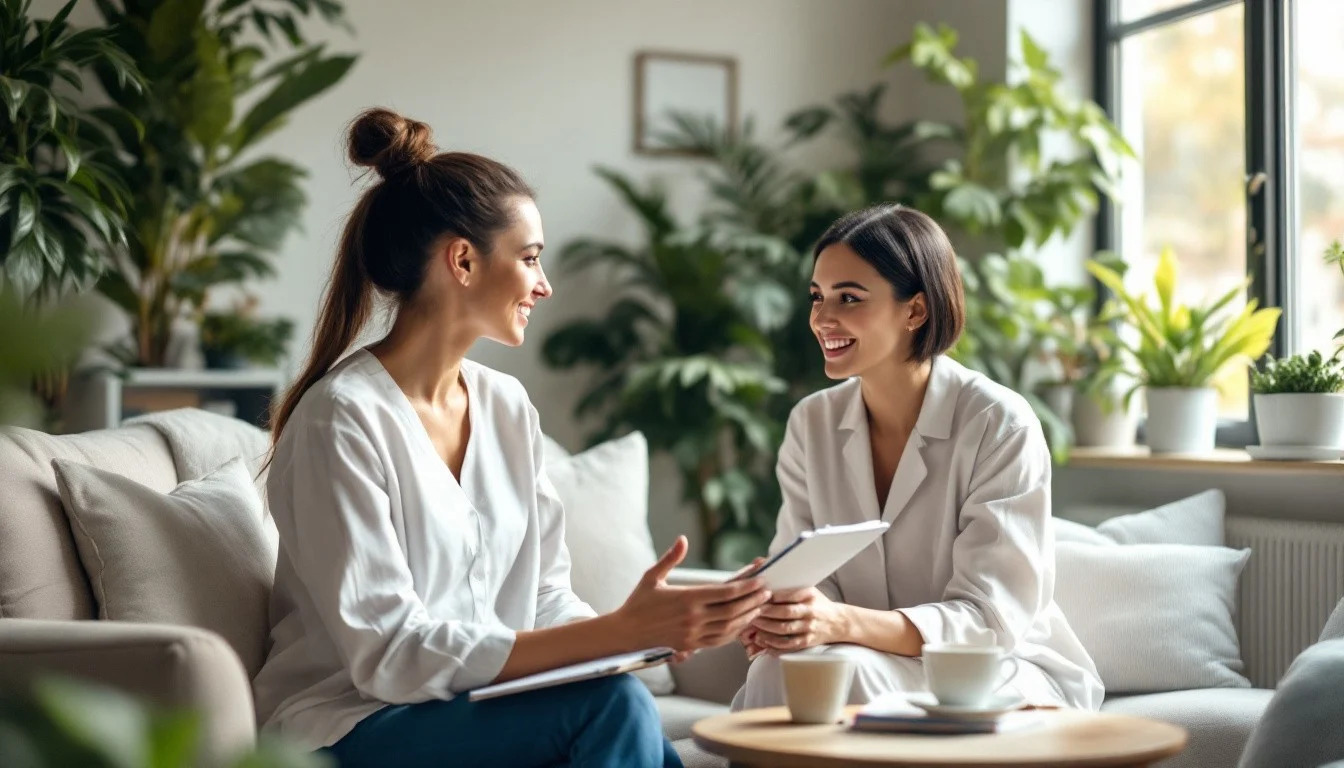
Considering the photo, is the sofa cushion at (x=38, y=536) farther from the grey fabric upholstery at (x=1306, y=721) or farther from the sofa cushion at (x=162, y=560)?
the grey fabric upholstery at (x=1306, y=721)

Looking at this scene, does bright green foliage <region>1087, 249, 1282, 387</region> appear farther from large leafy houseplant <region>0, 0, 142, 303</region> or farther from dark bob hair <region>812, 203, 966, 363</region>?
large leafy houseplant <region>0, 0, 142, 303</region>

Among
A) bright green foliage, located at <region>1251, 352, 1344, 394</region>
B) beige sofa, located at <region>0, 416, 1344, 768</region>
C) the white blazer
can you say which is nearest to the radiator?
beige sofa, located at <region>0, 416, 1344, 768</region>

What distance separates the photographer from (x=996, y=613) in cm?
209

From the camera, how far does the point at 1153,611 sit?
268 cm

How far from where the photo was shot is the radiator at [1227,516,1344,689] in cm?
283

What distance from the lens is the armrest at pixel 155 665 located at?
1.43 metres

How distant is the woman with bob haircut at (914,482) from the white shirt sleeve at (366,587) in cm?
49

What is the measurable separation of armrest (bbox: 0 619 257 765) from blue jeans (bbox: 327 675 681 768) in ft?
0.84

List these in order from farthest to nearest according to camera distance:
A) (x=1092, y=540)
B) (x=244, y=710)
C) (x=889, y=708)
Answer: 1. (x=1092, y=540)
2. (x=889, y=708)
3. (x=244, y=710)

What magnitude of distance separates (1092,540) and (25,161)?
2.18 metres

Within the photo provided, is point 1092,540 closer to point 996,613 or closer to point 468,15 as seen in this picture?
point 996,613

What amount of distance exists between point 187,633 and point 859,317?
121 centimetres

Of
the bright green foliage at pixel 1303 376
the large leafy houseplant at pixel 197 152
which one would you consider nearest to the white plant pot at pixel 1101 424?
the bright green foliage at pixel 1303 376

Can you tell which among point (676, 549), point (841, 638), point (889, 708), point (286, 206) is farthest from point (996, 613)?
point (286, 206)
